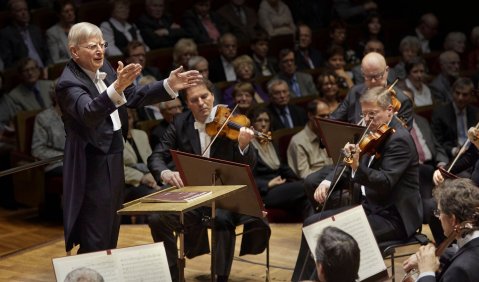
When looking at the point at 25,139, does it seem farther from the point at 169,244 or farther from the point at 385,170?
the point at 385,170

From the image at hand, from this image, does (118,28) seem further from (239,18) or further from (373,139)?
(373,139)

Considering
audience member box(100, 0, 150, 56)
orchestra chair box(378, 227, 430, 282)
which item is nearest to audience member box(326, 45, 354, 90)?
audience member box(100, 0, 150, 56)

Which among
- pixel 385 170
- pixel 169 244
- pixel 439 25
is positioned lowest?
pixel 169 244

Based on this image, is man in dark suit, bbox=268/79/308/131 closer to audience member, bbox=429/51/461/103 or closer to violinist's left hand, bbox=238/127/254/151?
audience member, bbox=429/51/461/103

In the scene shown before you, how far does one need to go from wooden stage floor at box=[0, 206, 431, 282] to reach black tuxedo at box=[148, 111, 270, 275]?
0.22 metres

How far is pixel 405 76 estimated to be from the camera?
28.2 ft

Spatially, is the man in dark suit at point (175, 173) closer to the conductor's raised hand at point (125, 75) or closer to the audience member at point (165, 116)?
the conductor's raised hand at point (125, 75)

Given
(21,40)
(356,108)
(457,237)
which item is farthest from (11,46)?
(457,237)

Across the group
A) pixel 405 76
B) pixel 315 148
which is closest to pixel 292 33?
pixel 405 76

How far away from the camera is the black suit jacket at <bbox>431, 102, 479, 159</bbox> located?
24.1 ft

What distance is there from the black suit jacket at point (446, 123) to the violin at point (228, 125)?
112 inches

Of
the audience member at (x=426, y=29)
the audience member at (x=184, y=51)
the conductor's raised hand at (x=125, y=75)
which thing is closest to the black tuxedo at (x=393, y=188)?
the conductor's raised hand at (x=125, y=75)

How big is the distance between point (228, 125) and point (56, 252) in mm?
1596

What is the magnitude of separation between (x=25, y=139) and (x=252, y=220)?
232cm
